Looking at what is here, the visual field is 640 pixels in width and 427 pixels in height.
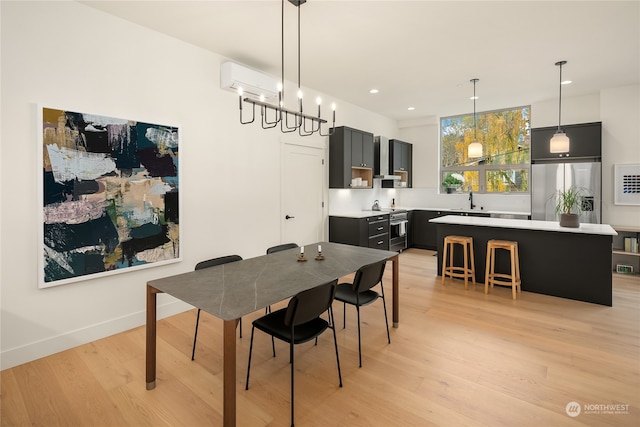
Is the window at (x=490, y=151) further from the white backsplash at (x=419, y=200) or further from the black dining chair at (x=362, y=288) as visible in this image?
the black dining chair at (x=362, y=288)

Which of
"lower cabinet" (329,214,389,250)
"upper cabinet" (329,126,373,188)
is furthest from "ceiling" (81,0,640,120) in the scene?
"lower cabinet" (329,214,389,250)

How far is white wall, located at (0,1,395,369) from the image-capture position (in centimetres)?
257

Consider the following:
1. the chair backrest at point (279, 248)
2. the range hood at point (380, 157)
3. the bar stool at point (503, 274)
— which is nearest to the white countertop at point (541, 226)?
the bar stool at point (503, 274)

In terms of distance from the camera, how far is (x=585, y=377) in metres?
2.44

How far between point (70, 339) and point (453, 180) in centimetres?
722

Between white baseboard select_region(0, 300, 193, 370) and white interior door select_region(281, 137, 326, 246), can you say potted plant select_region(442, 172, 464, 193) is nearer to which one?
white interior door select_region(281, 137, 326, 246)

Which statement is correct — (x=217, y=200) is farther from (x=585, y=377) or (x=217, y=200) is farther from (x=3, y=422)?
(x=585, y=377)

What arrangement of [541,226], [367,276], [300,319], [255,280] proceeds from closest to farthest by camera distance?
[300,319], [255,280], [367,276], [541,226]

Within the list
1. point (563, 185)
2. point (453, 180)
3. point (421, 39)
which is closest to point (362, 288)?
point (421, 39)

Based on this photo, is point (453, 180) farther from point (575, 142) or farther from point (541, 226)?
point (541, 226)

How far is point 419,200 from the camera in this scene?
7887 millimetres

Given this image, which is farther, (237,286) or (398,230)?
(398,230)

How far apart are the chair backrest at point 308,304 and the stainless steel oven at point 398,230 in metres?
4.44

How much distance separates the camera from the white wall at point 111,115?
2.57m
